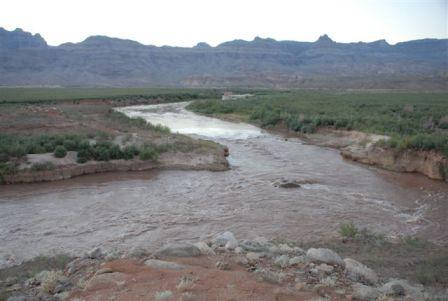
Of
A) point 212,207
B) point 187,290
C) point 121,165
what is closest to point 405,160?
point 212,207

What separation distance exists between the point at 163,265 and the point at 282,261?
7.60 feet

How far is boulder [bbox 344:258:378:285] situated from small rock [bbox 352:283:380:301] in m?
0.50

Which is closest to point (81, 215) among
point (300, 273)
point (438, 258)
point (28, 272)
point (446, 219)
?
point (28, 272)

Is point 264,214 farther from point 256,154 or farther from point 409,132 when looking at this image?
point 409,132

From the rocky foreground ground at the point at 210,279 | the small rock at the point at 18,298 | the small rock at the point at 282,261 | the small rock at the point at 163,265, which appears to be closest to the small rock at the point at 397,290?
Result: the rocky foreground ground at the point at 210,279

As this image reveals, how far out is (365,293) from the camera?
6.79 meters

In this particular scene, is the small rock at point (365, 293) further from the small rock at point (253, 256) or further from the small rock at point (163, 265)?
the small rock at point (163, 265)

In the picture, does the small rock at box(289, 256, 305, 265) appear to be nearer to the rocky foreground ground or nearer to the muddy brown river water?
the rocky foreground ground

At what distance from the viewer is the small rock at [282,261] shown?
26.6 feet

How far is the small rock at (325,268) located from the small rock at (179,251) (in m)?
2.41

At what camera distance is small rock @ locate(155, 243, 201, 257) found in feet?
27.9

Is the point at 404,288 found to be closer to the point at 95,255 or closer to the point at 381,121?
the point at 95,255

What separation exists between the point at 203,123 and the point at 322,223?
27839mm

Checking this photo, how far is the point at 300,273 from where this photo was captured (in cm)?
768
